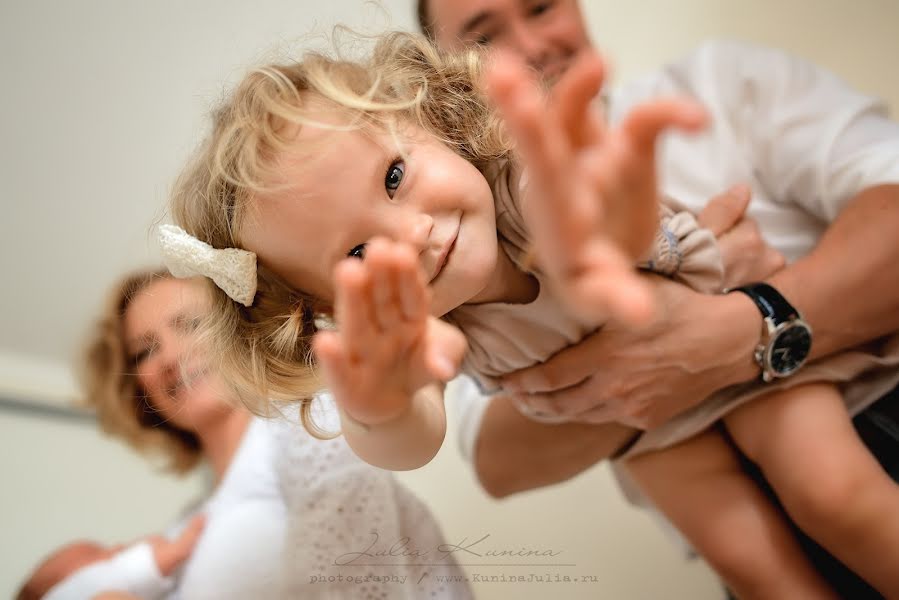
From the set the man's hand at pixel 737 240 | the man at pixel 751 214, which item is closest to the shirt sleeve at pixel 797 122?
the man at pixel 751 214

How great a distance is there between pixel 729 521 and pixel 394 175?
0.50 metres

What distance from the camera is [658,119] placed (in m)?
0.27

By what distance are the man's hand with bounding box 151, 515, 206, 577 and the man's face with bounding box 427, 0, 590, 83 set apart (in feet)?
2.44

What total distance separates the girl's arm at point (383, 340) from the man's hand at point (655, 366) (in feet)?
0.96

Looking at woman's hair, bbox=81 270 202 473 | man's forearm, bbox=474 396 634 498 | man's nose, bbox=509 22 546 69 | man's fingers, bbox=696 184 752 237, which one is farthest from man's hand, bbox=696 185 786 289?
woman's hair, bbox=81 270 202 473

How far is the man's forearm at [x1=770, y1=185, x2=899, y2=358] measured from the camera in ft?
2.33

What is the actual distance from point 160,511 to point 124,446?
0.46 feet

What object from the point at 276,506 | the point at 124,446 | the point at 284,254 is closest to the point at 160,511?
the point at 124,446

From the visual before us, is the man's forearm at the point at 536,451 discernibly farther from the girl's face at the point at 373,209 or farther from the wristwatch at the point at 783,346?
the girl's face at the point at 373,209

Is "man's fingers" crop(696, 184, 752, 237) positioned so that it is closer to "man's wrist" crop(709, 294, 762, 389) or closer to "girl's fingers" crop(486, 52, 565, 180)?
"man's wrist" crop(709, 294, 762, 389)

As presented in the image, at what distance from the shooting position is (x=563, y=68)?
946mm

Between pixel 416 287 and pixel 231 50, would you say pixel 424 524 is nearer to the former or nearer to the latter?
pixel 416 287

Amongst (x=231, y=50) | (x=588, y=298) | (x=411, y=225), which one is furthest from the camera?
(x=231, y=50)

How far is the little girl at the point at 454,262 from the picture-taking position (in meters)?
0.30
